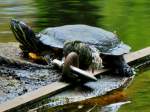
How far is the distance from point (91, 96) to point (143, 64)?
1.12m

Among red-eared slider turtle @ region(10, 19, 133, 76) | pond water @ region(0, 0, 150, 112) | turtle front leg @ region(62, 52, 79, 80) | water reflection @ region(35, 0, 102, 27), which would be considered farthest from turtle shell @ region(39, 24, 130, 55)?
water reflection @ region(35, 0, 102, 27)

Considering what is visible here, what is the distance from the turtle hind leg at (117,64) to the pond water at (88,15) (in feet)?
3.12

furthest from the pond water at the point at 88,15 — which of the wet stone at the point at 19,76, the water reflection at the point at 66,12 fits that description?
the wet stone at the point at 19,76

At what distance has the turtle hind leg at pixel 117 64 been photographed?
451cm

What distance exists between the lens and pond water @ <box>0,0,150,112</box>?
20.6 ft

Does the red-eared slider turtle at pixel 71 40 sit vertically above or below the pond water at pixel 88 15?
above

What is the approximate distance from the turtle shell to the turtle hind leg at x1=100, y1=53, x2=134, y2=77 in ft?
0.19

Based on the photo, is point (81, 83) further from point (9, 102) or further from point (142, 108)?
point (9, 102)

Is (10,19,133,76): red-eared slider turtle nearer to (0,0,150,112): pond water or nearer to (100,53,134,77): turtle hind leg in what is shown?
(100,53,134,77): turtle hind leg

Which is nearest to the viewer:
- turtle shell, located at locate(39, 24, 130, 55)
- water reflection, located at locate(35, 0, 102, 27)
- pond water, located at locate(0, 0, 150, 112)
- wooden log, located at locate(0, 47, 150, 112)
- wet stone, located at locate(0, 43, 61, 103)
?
wooden log, located at locate(0, 47, 150, 112)

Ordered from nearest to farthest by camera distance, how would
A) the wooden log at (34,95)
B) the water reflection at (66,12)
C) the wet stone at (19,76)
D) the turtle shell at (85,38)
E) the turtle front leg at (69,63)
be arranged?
the wooden log at (34,95) → the wet stone at (19,76) → the turtle front leg at (69,63) → the turtle shell at (85,38) → the water reflection at (66,12)

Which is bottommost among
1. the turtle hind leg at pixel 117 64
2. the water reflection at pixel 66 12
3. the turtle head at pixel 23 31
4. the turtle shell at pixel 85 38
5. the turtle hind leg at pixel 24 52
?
the turtle hind leg at pixel 117 64

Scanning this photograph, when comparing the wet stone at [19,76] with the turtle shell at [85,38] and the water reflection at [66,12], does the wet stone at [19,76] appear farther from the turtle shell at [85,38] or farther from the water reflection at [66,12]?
the water reflection at [66,12]

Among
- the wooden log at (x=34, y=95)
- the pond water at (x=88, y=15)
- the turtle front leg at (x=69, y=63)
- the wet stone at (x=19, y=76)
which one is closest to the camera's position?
the wooden log at (x=34, y=95)
